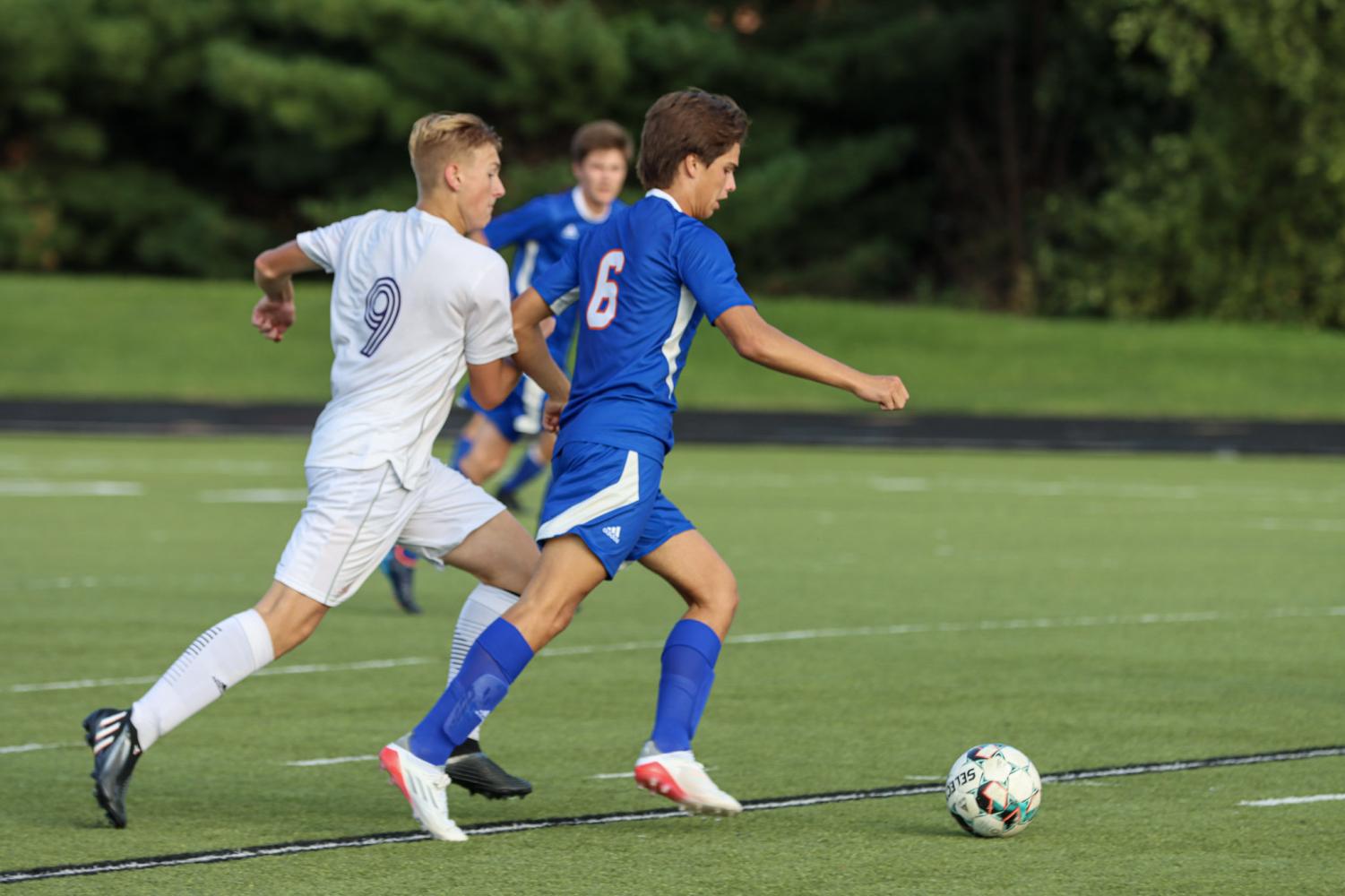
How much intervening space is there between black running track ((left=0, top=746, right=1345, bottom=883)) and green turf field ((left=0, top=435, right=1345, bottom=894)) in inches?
2.7

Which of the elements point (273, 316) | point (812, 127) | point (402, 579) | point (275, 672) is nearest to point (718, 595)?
point (273, 316)

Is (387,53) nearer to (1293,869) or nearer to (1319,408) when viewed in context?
(1319,408)

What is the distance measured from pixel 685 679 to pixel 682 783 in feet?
1.19

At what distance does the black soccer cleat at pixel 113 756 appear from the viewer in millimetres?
5883

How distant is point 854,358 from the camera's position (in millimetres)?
33031

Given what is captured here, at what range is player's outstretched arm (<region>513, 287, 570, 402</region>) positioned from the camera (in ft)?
20.5

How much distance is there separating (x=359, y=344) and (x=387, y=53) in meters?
34.0

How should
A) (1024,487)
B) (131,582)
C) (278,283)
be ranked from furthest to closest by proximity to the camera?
(1024,487) < (131,582) < (278,283)

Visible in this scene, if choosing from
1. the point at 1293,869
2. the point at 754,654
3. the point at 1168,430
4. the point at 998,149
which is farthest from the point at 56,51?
the point at 1293,869

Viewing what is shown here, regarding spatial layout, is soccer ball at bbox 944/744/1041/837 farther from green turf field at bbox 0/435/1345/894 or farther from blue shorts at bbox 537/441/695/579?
blue shorts at bbox 537/441/695/579

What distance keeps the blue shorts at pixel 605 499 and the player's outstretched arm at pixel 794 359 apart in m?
0.44

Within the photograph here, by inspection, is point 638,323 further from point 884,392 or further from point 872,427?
point 872,427

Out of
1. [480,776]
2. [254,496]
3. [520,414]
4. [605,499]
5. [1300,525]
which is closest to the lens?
[605,499]

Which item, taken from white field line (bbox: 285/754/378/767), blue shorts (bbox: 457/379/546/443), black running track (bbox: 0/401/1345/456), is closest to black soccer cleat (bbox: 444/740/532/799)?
white field line (bbox: 285/754/378/767)
